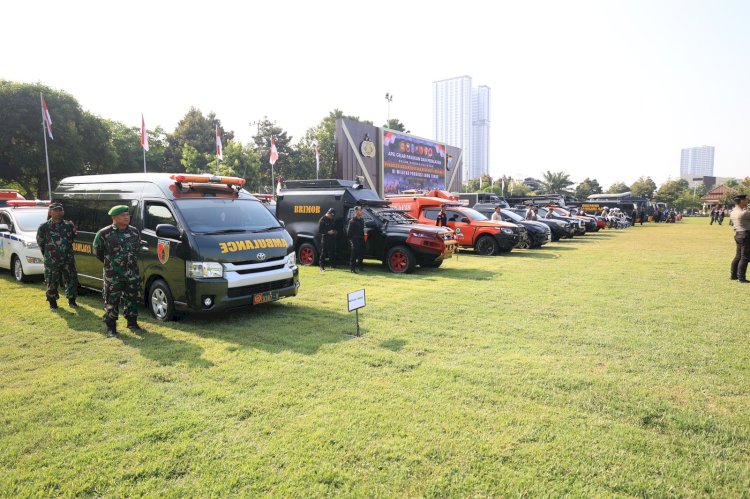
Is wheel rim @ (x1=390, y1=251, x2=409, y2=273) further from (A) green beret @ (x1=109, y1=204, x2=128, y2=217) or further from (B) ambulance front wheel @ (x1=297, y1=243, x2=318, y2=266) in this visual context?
(A) green beret @ (x1=109, y1=204, x2=128, y2=217)

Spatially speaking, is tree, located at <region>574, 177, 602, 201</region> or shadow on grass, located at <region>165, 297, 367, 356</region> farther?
tree, located at <region>574, 177, 602, 201</region>

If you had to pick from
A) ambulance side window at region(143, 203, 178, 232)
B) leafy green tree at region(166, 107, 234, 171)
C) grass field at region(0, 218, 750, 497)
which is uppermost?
leafy green tree at region(166, 107, 234, 171)

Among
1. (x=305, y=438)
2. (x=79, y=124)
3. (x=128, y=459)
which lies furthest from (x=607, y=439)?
(x=79, y=124)

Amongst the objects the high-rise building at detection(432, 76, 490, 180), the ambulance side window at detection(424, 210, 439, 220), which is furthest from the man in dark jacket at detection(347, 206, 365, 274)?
the high-rise building at detection(432, 76, 490, 180)

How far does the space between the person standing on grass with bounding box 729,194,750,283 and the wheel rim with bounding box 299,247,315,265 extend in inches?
385

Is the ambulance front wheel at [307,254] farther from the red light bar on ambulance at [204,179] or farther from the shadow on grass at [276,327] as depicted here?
the red light bar on ambulance at [204,179]

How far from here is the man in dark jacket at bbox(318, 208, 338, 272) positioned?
11.5 m

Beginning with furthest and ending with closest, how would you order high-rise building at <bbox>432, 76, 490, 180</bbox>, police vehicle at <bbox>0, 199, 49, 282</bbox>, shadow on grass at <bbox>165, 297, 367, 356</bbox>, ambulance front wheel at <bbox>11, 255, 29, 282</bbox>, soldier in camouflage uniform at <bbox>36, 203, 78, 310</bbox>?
high-rise building at <bbox>432, 76, 490, 180</bbox>
ambulance front wheel at <bbox>11, 255, 29, 282</bbox>
police vehicle at <bbox>0, 199, 49, 282</bbox>
soldier in camouflage uniform at <bbox>36, 203, 78, 310</bbox>
shadow on grass at <bbox>165, 297, 367, 356</bbox>

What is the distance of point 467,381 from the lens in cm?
436

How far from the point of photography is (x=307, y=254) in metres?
12.6

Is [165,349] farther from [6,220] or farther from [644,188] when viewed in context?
[644,188]

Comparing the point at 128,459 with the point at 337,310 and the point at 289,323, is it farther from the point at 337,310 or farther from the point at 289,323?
the point at 337,310

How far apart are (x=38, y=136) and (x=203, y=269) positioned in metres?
34.4

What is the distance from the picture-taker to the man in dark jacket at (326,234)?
37.6 feet
